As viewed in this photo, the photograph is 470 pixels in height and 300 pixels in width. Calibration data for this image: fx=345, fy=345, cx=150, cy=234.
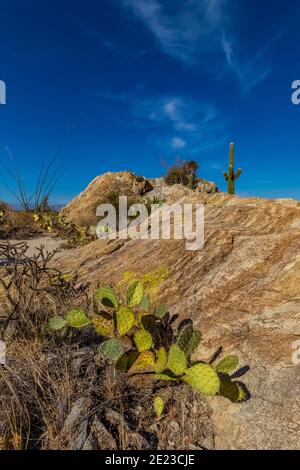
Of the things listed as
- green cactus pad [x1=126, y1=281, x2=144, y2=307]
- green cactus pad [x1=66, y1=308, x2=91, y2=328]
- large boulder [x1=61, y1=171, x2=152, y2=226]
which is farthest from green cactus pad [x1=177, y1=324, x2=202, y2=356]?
large boulder [x1=61, y1=171, x2=152, y2=226]

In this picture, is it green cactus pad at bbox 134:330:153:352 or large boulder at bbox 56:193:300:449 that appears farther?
green cactus pad at bbox 134:330:153:352

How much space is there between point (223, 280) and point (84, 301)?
109 cm

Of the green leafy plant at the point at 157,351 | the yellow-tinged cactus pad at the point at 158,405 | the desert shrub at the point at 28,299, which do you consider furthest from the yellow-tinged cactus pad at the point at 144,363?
the desert shrub at the point at 28,299

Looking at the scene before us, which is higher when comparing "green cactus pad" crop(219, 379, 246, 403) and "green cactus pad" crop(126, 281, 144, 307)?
"green cactus pad" crop(126, 281, 144, 307)

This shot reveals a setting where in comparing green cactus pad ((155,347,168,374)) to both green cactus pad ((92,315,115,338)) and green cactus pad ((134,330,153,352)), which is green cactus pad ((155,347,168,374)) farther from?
green cactus pad ((92,315,115,338))

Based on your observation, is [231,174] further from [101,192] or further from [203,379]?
[203,379]

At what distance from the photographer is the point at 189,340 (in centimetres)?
194

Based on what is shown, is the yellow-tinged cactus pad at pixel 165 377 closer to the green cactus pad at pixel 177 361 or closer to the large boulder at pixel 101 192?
the green cactus pad at pixel 177 361

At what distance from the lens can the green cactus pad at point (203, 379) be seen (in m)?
1.65

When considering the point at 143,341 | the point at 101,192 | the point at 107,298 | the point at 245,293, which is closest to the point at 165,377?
the point at 143,341

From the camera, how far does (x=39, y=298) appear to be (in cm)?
248

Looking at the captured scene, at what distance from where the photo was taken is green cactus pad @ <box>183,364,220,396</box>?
65.0 inches

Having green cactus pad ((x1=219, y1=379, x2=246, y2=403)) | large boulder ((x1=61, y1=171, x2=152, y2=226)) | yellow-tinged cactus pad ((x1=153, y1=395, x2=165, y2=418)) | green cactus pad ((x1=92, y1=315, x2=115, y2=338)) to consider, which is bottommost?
yellow-tinged cactus pad ((x1=153, y1=395, x2=165, y2=418))

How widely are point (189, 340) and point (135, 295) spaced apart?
49 centimetres
